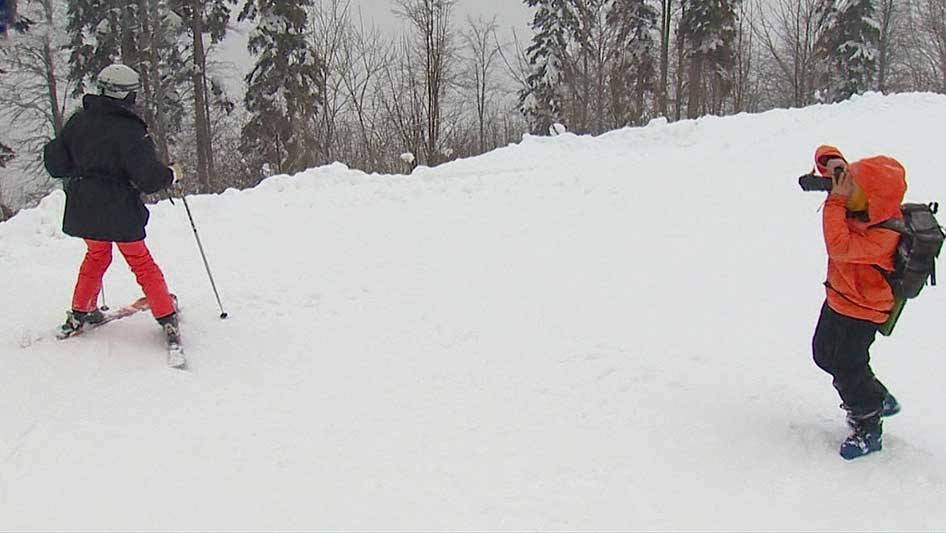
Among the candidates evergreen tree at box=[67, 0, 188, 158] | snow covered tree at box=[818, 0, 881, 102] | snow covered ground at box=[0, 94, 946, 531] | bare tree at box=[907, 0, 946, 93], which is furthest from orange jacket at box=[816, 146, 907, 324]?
bare tree at box=[907, 0, 946, 93]

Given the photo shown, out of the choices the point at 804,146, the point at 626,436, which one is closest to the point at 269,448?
the point at 626,436

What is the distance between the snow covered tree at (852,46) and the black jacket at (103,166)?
105 ft

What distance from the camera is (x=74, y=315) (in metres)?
4.90

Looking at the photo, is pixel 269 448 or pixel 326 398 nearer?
pixel 269 448

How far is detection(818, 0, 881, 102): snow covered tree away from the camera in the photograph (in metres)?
29.8

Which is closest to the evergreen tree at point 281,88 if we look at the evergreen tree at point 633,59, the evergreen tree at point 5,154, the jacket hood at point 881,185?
the evergreen tree at point 5,154

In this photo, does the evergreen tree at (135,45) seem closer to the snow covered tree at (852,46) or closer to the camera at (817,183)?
the camera at (817,183)

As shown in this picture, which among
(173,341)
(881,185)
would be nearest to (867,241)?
(881,185)

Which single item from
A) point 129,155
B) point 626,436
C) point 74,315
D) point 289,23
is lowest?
point 626,436

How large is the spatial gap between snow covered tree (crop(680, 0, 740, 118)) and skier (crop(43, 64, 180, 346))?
29.0 meters

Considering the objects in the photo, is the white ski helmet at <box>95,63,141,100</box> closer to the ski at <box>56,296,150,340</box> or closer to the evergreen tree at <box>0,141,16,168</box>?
the ski at <box>56,296,150,340</box>

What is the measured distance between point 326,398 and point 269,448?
2.47 ft

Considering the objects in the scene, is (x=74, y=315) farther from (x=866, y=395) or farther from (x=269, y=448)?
(x=866, y=395)

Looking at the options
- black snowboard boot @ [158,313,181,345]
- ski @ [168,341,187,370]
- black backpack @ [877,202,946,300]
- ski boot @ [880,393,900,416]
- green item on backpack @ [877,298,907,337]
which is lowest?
ski boot @ [880,393,900,416]
